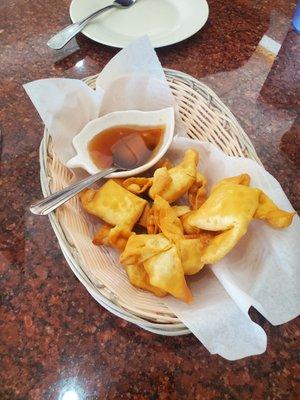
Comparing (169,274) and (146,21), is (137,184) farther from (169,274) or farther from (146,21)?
(146,21)

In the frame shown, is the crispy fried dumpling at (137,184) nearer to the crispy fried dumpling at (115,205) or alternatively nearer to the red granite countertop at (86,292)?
the crispy fried dumpling at (115,205)

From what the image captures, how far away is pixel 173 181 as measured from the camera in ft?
2.42

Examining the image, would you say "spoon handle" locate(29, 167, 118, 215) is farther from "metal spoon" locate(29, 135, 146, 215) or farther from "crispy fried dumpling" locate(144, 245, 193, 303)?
"crispy fried dumpling" locate(144, 245, 193, 303)

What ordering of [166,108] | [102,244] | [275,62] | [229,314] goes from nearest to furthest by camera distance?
[229,314] → [102,244] → [166,108] → [275,62]

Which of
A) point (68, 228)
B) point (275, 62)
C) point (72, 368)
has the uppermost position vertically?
point (275, 62)

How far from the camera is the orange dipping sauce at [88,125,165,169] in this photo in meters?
0.85

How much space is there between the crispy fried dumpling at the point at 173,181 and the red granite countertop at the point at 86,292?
23 cm

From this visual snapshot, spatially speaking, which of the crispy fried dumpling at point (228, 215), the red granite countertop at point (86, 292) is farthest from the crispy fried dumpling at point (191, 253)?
the red granite countertop at point (86, 292)

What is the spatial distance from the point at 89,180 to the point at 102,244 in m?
0.13

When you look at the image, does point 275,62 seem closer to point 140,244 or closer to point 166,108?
point 166,108

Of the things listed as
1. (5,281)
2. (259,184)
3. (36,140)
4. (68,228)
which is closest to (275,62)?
(259,184)

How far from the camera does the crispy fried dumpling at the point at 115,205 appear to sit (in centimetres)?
70

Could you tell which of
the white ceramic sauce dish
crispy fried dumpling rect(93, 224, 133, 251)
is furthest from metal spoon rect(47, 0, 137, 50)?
crispy fried dumpling rect(93, 224, 133, 251)

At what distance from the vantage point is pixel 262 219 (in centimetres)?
66
